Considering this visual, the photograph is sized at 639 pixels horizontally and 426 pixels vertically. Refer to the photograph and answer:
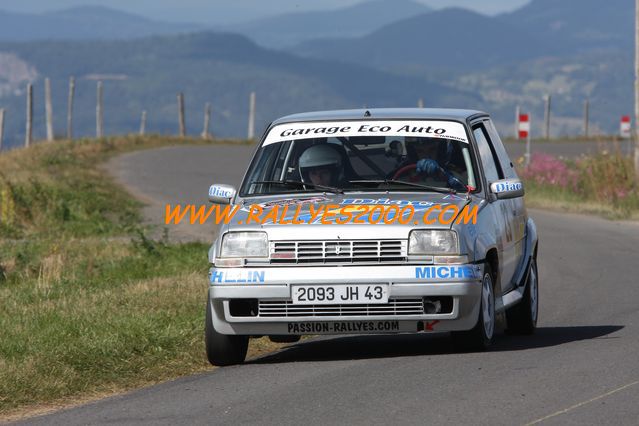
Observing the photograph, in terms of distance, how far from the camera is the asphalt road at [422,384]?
23.9ft

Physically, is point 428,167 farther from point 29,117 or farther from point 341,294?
point 29,117

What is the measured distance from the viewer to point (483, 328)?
9320mm

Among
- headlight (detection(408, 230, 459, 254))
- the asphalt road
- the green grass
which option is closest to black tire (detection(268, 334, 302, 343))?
the asphalt road

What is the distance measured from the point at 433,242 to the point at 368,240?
41 centimetres

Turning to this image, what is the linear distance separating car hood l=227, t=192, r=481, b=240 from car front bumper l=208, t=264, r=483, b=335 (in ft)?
0.69

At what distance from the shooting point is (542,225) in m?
23.4

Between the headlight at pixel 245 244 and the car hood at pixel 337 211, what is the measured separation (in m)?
0.05

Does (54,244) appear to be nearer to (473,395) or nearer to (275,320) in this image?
(275,320)

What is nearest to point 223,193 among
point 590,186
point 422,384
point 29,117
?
point 422,384

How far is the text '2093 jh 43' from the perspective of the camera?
8.87 m

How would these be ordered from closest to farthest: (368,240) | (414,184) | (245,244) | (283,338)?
(368,240), (245,244), (414,184), (283,338)

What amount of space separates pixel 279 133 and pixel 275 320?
2.07m

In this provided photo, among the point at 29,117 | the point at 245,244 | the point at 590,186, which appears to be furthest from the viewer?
the point at 29,117

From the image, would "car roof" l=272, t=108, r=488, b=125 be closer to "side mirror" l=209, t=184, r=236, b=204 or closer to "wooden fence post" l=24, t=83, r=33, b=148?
"side mirror" l=209, t=184, r=236, b=204
